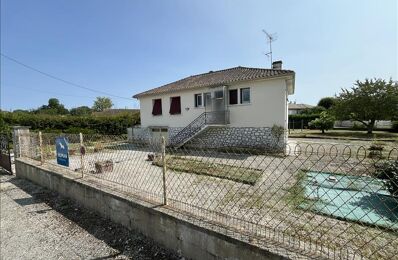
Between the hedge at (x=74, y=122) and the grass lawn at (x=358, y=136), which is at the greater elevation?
the hedge at (x=74, y=122)

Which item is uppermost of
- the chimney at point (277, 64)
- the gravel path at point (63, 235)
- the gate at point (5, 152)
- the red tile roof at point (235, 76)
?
the chimney at point (277, 64)

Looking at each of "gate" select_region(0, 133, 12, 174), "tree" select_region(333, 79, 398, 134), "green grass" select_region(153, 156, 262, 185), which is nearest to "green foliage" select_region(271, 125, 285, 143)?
"green grass" select_region(153, 156, 262, 185)

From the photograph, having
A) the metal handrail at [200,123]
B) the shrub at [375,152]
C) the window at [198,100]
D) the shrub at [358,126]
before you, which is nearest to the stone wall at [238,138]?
the metal handrail at [200,123]

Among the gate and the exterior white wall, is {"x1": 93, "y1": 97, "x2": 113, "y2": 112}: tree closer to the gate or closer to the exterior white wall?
the exterior white wall

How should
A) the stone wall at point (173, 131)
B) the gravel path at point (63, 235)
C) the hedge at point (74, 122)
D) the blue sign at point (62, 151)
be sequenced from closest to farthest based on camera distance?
the gravel path at point (63, 235)
the blue sign at point (62, 151)
the stone wall at point (173, 131)
the hedge at point (74, 122)

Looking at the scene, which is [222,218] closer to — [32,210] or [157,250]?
[157,250]

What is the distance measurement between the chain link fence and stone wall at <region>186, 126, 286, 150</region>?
6.13 metres

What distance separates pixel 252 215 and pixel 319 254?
215cm

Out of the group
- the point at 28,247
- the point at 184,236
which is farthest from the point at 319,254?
the point at 28,247

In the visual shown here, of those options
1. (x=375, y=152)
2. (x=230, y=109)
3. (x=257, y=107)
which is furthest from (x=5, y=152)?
(x=257, y=107)

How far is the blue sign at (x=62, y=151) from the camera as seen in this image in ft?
20.2

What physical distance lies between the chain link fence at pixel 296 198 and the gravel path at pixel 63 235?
2.29 ft

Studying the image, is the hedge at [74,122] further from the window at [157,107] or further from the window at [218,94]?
the window at [218,94]

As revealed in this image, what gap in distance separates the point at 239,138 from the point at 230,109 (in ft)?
6.51
